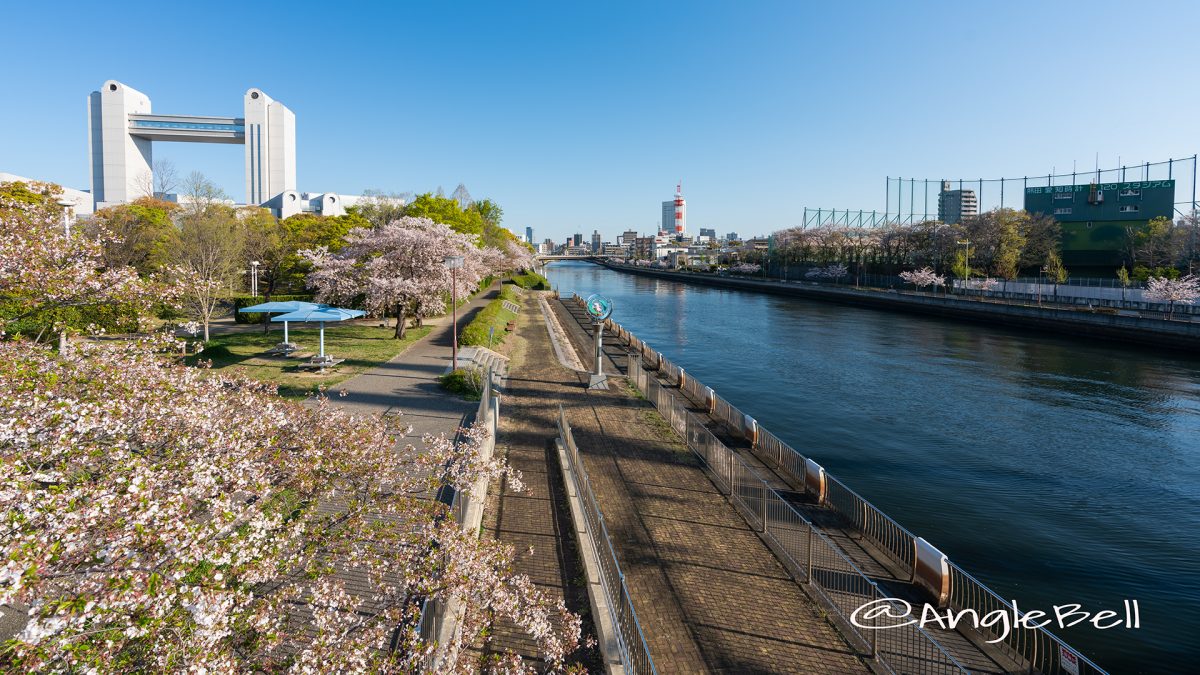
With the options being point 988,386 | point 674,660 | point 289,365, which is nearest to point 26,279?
point 674,660

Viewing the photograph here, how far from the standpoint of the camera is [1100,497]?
18.0 m

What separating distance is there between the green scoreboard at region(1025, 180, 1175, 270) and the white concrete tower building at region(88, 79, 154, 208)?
468ft

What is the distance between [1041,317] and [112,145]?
135 meters

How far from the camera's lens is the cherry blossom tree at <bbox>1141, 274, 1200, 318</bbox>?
46.7m

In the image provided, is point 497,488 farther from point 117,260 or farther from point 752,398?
point 117,260

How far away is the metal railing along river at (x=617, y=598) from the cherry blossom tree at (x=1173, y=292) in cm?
5399

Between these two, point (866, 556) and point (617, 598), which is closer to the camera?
point (617, 598)

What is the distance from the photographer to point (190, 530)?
485cm

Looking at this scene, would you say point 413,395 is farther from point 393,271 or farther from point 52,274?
point 393,271

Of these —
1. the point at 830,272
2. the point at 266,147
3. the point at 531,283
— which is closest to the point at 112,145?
the point at 266,147

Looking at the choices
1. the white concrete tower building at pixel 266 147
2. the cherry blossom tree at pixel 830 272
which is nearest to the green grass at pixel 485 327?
the cherry blossom tree at pixel 830 272

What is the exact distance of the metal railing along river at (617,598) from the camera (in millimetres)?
8453

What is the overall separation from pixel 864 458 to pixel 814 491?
20.9 feet

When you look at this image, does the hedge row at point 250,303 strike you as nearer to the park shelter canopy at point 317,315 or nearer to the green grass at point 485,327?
the park shelter canopy at point 317,315
